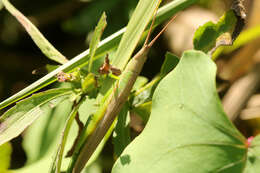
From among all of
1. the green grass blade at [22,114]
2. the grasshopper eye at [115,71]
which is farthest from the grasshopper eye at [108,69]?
the green grass blade at [22,114]

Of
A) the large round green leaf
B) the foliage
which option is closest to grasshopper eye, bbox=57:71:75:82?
the foliage

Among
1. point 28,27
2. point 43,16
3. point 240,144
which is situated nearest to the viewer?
point 240,144

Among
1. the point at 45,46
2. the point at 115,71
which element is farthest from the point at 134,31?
the point at 45,46

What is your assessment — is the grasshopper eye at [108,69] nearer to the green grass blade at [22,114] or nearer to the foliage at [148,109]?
the foliage at [148,109]

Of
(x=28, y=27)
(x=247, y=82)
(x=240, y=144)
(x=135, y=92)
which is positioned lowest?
(x=247, y=82)

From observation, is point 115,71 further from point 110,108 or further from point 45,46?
point 45,46

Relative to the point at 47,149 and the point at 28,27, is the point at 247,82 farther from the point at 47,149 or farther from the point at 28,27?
the point at 28,27

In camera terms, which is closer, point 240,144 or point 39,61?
point 240,144

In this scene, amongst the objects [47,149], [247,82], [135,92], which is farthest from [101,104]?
[247,82]
